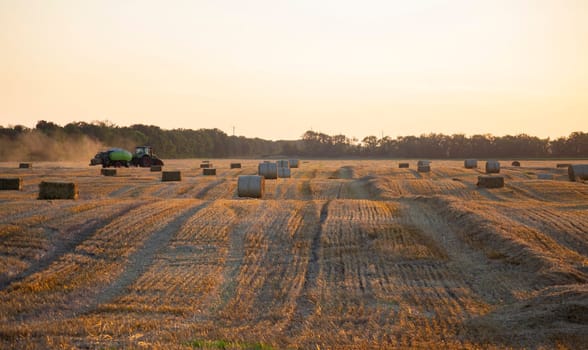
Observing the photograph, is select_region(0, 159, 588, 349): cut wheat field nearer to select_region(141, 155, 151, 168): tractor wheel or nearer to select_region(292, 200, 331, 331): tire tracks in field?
select_region(292, 200, 331, 331): tire tracks in field

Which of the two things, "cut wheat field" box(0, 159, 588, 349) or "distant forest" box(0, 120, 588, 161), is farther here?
"distant forest" box(0, 120, 588, 161)

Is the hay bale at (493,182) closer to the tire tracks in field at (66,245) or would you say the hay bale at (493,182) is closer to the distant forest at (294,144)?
the tire tracks in field at (66,245)

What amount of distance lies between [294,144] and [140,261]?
11808 cm

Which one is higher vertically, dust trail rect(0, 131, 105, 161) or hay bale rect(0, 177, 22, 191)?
dust trail rect(0, 131, 105, 161)

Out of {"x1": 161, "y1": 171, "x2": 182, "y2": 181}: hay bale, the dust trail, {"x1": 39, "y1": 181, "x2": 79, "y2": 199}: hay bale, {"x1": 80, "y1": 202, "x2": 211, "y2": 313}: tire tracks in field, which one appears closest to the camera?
{"x1": 80, "y1": 202, "x2": 211, "y2": 313}: tire tracks in field

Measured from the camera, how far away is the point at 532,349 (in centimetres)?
954

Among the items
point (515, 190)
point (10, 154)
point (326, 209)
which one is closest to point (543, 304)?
point (326, 209)

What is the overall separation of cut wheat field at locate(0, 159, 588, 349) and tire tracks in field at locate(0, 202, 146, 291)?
0.05m

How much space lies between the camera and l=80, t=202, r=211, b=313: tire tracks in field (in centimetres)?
1309

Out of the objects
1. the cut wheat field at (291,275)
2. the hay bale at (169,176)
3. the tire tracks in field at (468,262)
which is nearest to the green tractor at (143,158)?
the hay bale at (169,176)

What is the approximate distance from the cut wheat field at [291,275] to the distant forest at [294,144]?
69.9 metres

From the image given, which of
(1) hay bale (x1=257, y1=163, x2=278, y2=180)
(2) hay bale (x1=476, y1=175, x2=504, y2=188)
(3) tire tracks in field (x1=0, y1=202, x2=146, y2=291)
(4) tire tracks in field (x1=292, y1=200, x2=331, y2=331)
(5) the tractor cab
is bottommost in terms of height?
(4) tire tracks in field (x1=292, y1=200, x2=331, y2=331)

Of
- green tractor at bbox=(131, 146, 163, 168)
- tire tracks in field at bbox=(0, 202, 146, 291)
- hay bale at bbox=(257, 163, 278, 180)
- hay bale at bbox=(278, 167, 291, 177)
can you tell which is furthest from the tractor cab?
tire tracks in field at bbox=(0, 202, 146, 291)

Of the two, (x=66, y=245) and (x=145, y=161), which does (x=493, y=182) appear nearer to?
(x=66, y=245)
